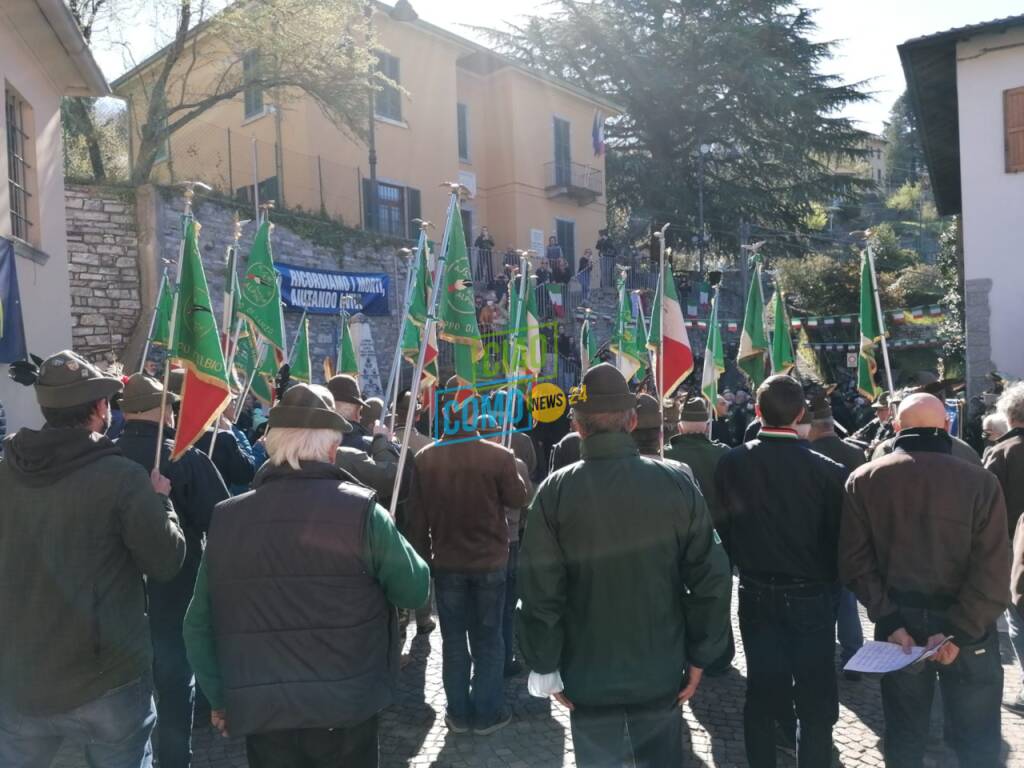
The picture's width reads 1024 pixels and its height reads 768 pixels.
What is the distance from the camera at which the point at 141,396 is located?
13.7 ft

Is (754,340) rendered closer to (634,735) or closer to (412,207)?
(634,735)

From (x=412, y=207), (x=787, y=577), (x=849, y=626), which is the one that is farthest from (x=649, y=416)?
(x=412, y=207)

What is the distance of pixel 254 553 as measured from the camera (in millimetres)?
2652

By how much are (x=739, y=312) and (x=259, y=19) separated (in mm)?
20740

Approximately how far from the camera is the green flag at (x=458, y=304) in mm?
5758

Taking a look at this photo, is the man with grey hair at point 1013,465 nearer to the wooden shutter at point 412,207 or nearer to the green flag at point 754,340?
the green flag at point 754,340

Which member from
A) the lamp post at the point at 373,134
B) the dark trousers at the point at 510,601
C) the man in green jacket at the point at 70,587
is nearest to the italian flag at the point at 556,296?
the lamp post at the point at 373,134

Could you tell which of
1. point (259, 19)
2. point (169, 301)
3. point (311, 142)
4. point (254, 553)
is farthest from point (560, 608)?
point (311, 142)

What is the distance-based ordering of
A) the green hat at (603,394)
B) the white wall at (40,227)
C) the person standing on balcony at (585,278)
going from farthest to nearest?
the person standing on balcony at (585,278) < the white wall at (40,227) < the green hat at (603,394)

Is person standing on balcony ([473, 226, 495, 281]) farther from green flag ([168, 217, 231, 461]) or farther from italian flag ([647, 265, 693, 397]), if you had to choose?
green flag ([168, 217, 231, 461])

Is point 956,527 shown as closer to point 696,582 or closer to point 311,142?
point 696,582

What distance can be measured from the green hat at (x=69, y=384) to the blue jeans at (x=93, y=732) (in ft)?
3.44

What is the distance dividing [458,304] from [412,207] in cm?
1857

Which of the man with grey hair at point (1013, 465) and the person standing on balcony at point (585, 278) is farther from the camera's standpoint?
the person standing on balcony at point (585, 278)
